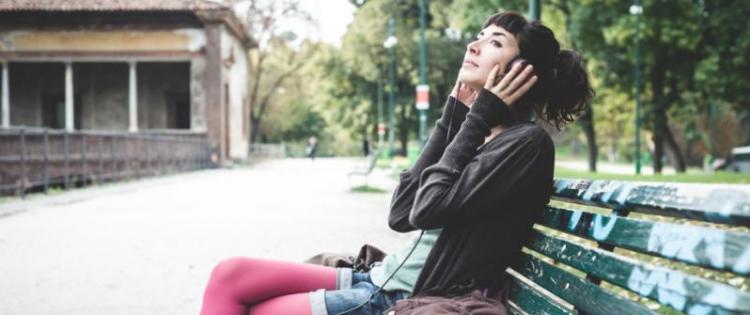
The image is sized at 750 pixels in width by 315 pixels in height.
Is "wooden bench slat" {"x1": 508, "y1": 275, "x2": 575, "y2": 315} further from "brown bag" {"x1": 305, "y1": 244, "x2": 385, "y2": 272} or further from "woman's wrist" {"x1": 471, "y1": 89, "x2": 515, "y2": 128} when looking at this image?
"brown bag" {"x1": 305, "y1": 244, "x2": 385, "y2": 272}

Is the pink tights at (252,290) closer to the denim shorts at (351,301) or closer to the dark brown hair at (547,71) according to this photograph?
the denim shorts at (351,301)

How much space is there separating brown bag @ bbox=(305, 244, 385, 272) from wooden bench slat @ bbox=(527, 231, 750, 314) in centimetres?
105

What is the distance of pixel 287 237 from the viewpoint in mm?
8031

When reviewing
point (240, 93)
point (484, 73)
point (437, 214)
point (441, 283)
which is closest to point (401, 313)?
point (441, 283)

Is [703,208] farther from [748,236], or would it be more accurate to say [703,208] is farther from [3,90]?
[3,90]

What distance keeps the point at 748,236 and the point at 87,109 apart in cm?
3537

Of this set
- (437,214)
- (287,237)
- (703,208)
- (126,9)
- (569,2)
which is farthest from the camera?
(126,9)

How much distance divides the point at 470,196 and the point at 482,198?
0.13 ft

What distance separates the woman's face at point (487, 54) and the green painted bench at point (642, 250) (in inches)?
18.5

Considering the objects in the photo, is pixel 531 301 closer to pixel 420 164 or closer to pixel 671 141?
pixel 420 164

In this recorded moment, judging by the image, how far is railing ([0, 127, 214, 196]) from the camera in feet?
42.8

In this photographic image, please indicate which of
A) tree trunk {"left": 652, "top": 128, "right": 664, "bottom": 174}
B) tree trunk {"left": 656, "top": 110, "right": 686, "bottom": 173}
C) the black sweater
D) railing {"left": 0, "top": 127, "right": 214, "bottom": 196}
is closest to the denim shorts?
the black sweater

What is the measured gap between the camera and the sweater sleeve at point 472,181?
79.6 inches

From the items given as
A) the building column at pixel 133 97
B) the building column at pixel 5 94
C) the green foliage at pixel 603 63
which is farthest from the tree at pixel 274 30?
the building column at pixel 5 94
